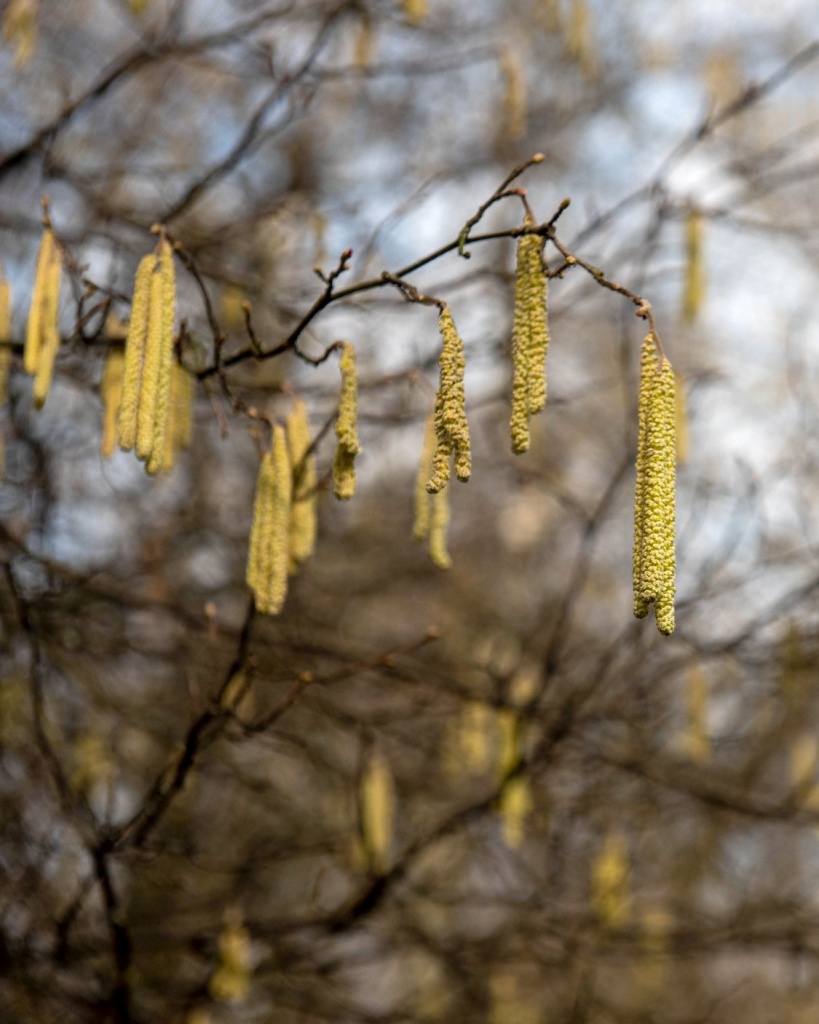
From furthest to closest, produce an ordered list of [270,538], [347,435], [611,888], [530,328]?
[611,888] < [270,538] < [347,435] < [530,328]

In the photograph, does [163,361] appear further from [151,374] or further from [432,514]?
[432,514]

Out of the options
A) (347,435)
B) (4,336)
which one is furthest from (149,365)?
(4,336)

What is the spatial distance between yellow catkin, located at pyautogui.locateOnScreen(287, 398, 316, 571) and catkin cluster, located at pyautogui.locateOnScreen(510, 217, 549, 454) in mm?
722

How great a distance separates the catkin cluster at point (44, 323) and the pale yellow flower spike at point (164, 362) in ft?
1.46

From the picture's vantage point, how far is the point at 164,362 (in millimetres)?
2148

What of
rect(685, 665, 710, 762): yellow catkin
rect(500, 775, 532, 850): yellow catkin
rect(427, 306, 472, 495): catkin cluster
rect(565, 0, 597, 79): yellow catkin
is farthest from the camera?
rect(565, 0, 597, 79): yellow catkin

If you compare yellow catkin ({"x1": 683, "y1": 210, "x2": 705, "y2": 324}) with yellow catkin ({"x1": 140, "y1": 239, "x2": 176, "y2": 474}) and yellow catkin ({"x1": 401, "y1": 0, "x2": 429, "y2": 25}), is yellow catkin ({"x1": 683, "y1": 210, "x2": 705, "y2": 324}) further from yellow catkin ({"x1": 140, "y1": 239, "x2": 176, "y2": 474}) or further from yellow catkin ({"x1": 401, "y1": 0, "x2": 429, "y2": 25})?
yellow catkin ({"x1": 140, "y1": 239, "x2": 176, "y2": 474})

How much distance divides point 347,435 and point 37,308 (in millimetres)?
874

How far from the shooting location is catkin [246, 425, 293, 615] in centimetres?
230

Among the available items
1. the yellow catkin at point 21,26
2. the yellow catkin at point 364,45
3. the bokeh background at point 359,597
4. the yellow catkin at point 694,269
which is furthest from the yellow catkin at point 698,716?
the yellow catkin at point 21,26

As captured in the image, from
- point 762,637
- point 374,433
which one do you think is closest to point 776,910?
point 762,637

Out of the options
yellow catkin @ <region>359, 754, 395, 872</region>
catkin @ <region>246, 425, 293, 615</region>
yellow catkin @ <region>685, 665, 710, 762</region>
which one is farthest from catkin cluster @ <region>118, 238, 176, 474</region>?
yellow catkin @ <region>685, 665, 710, 762</region>

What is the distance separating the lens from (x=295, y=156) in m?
6.64

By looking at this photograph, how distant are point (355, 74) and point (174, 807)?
3.20 m
